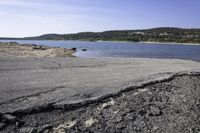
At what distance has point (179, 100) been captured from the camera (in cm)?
898

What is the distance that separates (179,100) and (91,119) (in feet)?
9.88

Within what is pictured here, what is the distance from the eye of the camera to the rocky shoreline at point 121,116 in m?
6.68

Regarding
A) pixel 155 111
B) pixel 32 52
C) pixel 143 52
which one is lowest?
pixel 143 52

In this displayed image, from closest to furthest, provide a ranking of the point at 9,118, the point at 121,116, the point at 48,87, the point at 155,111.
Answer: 1. the point at 9,118
2. the point at 121,116
3. the point at 155,111
4. the point at 48,87

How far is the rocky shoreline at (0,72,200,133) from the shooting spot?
21.9 ft

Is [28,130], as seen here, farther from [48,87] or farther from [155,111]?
[48,87]

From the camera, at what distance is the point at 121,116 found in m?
7.40

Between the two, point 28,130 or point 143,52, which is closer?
point 28,130


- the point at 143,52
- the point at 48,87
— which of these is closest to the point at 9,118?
the point at 48,87

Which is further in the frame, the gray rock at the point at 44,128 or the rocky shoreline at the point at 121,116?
the rocky shoreline at the point at 121,116

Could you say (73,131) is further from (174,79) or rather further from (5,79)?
(174,79)

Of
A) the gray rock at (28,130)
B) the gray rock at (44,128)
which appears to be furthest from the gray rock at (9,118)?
the gray rock at (44,128)

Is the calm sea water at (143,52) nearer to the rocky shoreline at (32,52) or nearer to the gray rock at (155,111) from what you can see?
the rocky shoreline at (32,52)

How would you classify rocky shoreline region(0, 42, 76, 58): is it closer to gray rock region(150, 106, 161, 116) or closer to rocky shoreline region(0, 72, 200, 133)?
rocky shoreline region(0, 72, 200, 133)
